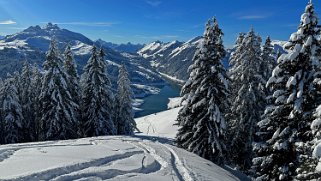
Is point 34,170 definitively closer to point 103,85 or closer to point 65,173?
point 65,173

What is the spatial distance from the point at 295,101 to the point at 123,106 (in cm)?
3399

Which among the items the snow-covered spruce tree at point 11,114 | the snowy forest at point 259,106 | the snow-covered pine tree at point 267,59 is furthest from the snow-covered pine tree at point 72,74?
the snow-covered pine tree at point 267,59

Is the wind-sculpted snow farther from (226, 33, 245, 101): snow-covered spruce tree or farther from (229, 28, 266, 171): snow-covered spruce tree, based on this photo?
(226, 33, 245, 101): snow-covered spruce tree

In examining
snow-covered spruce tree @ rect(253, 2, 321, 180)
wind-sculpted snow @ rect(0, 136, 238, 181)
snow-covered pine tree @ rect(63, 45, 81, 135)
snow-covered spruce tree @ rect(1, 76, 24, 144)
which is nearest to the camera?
wind-sculpted snow @ rect(0, 136, 238, 181)

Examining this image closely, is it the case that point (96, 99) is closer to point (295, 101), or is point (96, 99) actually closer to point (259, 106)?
point (259, 106)

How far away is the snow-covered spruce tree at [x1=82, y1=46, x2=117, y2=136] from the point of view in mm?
39406

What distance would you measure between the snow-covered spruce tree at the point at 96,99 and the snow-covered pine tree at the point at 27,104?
33.7 feet

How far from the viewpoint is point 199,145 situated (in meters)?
27.4

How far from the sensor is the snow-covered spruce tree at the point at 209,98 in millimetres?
26609

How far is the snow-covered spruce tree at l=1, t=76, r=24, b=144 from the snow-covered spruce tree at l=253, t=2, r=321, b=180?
113 feet

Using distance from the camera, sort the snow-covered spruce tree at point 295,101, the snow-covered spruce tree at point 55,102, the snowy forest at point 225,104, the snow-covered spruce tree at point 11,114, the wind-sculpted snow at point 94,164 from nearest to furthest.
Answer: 1. the wind-sculpted snow at point 94,164
2. the snow-covered spruce tree at point 295,101
3. the snowy forest at point 225,104
4. the snow-covered spruce tree at point 55,102
5. the snow-covered spruce tree at point 11,114

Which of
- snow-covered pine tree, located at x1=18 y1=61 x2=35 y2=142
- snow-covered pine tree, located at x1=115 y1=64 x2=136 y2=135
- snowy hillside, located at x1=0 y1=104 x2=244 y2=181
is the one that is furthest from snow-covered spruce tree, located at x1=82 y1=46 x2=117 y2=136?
snowy hillside, located at x1=0 y1=104 x2=244 y2=181

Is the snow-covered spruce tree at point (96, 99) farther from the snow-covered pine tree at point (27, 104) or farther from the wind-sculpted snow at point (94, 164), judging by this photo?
the wind-sculpted snow at point (94, 164)

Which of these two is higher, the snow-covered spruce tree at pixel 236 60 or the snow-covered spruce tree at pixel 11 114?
the snow-covered spruce tree at pixel 236 60
